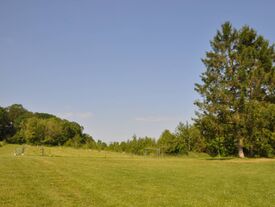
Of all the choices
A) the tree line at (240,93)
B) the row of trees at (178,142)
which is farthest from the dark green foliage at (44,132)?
the tree line at (240,93)

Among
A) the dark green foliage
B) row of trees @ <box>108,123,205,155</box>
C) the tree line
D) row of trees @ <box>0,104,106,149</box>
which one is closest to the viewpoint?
the tree line

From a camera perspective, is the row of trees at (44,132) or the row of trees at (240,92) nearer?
the row of trees at (240,92)

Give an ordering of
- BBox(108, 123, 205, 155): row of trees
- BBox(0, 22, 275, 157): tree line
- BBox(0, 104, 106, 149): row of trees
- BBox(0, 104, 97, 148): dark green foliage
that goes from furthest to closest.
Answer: BBox(0, 104, 97, 148): dark green foliage
BBox(0, 104, 106, 149): row of trees
BBox(108, 123, 205, 155): row of trees
BBox(0, 22, 275, 157): tree line

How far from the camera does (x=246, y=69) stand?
44.0m

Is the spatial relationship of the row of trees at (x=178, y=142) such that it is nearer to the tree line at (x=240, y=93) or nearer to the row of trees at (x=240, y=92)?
the tree line at (x=240, y=93)

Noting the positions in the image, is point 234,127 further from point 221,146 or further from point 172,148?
point 172,148

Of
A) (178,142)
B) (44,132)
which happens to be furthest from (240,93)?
(44,132)

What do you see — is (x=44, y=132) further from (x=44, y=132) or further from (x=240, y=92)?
(x=240, y=92)

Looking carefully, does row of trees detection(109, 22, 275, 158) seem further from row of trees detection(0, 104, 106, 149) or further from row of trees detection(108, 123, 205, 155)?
row of trees detection(0, 104, 106, 149)

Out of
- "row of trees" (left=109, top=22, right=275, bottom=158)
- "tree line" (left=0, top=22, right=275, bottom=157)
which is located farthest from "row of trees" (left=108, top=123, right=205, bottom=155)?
"row of trees" (left=109, top=22, right=275, bottom=158)

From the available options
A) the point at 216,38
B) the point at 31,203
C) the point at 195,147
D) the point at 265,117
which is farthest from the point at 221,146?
the point at 31,203

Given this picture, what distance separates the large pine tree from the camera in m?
42.5

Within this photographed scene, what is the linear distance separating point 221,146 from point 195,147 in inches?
327

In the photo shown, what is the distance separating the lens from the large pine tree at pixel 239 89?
140 ft
